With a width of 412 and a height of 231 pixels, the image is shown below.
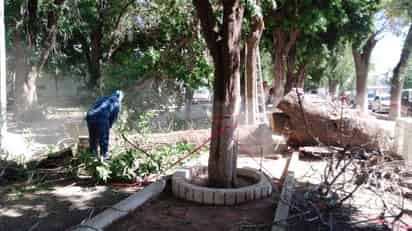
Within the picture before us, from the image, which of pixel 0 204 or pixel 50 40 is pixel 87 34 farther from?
pixel 0 204

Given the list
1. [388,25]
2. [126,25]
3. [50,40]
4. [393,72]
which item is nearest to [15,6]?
[50,40]

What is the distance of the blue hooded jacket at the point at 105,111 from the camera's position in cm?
577

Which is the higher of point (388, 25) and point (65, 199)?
point (388, 25)

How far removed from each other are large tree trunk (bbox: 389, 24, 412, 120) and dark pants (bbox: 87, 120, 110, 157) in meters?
12.3

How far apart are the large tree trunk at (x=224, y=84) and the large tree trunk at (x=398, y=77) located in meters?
12.0

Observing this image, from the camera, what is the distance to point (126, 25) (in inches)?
634

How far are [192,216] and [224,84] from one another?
5.25 feet

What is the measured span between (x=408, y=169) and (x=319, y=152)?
67.1 inches

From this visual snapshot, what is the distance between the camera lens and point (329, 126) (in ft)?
22.4

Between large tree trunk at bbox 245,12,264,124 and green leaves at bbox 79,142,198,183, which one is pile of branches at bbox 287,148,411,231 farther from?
large tree trunk at bbox 245,12,264,124

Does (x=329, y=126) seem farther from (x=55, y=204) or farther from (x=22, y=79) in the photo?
(x=22, y=79)

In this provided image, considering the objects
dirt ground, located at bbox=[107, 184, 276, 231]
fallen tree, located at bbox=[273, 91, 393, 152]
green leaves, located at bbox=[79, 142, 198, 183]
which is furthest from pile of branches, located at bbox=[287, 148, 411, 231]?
green leaves, located at bbox=[79, 142, 198, 183]

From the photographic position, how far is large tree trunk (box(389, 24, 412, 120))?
13.5 meters

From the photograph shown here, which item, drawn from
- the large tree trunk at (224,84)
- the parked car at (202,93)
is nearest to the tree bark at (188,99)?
the parked car at (202,93)
